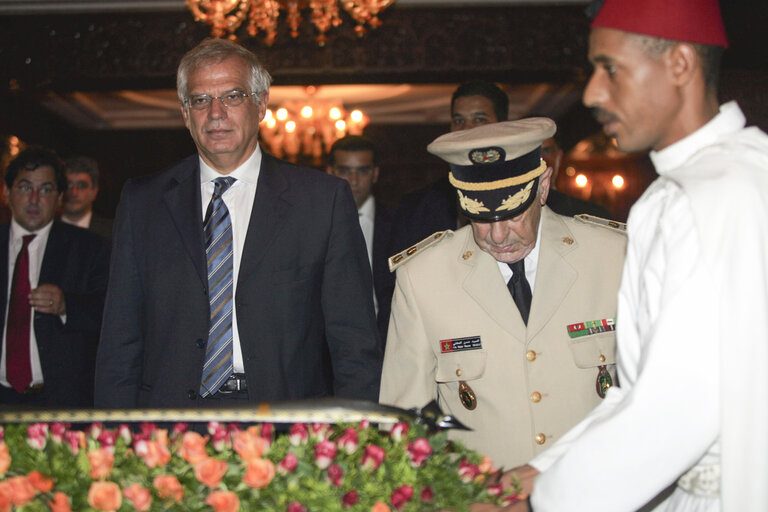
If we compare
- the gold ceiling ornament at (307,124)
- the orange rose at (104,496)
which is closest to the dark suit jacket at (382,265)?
the orange rose at (104,496)

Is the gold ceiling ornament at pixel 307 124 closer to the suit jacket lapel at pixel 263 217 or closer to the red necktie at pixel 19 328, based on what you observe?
the red necktie at pixel 19 328

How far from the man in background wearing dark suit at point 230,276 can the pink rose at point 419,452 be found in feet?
3.42

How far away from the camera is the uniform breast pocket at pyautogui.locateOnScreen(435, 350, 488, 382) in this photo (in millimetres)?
2023

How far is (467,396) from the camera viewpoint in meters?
2.04

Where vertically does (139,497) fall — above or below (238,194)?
below

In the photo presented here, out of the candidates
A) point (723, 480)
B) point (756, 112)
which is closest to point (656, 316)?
point (723, 480)

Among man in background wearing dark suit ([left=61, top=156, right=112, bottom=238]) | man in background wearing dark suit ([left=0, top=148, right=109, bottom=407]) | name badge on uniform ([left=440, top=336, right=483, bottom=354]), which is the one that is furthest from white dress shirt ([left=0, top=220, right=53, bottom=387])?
name badge on uniform ([left=440, top=336, right=483, bottom=354])

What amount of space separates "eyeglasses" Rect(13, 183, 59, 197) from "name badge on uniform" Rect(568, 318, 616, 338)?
9.25 feet

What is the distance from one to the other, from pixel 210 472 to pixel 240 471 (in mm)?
66

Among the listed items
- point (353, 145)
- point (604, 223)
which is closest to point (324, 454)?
point (604, 223)

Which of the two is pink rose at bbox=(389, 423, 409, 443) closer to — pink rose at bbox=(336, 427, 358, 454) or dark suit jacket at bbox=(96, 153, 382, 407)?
pink rose at bbox=(336, 427, 358, 454)

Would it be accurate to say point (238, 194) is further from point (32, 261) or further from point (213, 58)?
point (32, 261)

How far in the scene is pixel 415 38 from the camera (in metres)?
7.11

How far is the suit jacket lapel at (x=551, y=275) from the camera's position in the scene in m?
2.04
